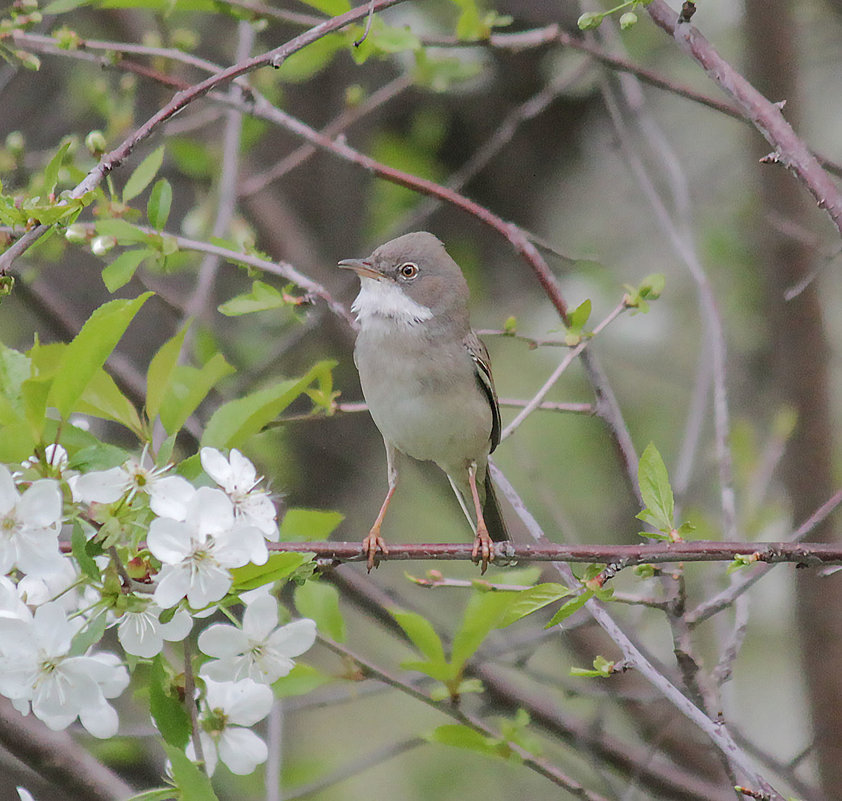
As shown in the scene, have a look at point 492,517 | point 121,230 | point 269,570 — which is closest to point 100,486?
point 269,570

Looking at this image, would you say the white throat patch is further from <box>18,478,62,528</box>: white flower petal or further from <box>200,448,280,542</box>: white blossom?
<box>18,478,62,528</box>: white flower petal

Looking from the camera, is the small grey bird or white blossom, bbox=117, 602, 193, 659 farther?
the small grey bird

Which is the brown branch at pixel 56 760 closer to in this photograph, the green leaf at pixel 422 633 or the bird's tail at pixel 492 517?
the green leaf at pixel 422 633

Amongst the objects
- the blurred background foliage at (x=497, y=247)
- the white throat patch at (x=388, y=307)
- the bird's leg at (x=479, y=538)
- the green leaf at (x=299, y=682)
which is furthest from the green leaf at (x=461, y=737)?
the blurred background foliage at (x=497, y=247)

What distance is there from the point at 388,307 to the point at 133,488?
90.5 inches

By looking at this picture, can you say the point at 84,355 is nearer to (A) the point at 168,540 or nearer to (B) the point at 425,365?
(A) the point at 168,540

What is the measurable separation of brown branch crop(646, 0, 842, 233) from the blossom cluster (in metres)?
1.58

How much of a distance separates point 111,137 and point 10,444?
3813 mm

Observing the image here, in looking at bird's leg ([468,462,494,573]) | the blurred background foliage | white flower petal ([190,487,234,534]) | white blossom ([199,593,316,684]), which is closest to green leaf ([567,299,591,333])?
bird's leg ([468,462,494,573])

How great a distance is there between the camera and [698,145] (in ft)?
29.4

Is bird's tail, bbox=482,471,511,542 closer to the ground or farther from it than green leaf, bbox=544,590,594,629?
farther from it

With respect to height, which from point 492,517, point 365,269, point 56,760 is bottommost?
point 56,760

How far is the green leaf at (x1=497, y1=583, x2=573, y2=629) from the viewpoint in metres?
2.47

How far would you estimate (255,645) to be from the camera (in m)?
2.49
